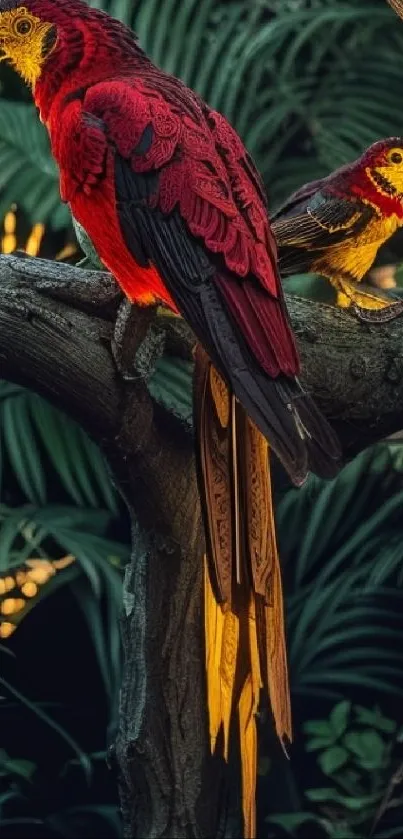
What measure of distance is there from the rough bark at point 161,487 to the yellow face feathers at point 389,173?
0.19m

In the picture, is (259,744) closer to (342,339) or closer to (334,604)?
(334,604)

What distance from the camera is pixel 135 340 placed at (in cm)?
155

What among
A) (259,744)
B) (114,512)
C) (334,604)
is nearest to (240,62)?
(114,512)

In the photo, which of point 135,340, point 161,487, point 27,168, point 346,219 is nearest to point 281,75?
point 346,219

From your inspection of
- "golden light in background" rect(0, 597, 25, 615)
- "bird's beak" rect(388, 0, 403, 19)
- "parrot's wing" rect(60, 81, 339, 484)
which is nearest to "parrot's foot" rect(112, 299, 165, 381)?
"parrot's wing" rect(60, 81, 339, 484)

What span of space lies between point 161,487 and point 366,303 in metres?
0.41

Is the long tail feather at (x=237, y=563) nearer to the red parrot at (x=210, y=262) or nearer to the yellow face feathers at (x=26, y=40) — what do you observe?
the red parrot at (x=210, y=262)

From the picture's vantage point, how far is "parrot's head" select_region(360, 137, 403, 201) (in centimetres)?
167

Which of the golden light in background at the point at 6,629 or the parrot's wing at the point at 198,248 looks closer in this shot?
the parrot's wing at the point at 198,248

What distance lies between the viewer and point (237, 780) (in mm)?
1612

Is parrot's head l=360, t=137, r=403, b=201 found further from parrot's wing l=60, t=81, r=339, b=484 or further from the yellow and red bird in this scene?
parrot's wing l=60, t=81, r=339, b=484

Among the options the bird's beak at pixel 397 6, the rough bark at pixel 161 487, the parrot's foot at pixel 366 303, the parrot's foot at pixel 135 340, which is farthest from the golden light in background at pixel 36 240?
the bird's beak at pixel 397 6

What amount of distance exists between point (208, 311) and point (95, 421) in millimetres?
300

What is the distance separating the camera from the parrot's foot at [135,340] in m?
1.52
